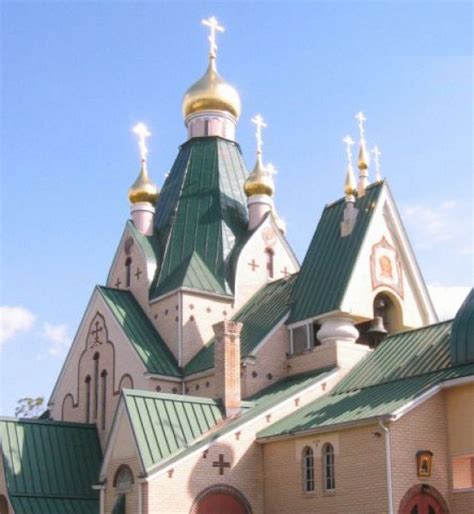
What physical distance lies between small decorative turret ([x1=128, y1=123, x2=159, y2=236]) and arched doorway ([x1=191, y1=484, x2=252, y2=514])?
A: 10.8m

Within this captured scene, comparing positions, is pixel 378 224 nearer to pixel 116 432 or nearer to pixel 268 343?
pixel 268 343

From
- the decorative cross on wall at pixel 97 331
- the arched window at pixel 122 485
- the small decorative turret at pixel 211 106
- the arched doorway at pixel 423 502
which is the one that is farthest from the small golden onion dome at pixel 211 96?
the arched doorway at pixel 423 502

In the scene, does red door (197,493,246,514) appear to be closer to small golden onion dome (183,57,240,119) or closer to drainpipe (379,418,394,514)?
drainpipe (379,418,394,514)

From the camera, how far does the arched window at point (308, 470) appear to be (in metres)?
21.5

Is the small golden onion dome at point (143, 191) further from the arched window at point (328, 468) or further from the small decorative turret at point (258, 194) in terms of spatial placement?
the arched window at point (328, 468)

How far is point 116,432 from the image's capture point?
22688mm

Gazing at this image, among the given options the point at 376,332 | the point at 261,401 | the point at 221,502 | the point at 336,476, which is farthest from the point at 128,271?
the point at 336,476

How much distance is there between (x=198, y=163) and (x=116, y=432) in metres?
11.7

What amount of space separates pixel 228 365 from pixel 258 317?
12.8 ft

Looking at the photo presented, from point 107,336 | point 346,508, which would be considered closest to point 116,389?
point 107,336

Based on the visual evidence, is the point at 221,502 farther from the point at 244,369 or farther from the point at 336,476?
the point at 244,369

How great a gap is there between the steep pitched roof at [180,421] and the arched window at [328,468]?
2.22 m

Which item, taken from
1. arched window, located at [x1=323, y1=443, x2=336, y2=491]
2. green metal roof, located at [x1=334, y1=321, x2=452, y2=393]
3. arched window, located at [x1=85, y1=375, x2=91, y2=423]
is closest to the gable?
green metal roof, located at [x1=334, y1=321, x2=452, y2=393]

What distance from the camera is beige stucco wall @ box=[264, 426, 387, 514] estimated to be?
19.7 metres
